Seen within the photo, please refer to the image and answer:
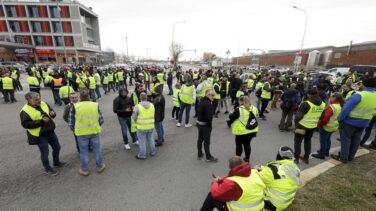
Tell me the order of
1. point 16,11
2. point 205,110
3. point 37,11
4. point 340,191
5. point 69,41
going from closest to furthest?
1. point 340,191
2. point 205,110
3. point 16,11
4. point 37,11
5. point 69,41

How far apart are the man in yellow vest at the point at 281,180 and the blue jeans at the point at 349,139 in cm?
275

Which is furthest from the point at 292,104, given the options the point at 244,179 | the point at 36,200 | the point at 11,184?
the point at 11,184

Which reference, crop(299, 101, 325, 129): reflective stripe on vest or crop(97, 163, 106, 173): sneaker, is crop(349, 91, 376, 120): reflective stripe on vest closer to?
crop(299, 101, 325, 129): reflective stripe on vest

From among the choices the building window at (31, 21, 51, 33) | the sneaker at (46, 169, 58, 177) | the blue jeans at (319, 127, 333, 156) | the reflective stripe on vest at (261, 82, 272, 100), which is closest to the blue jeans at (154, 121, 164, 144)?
the sneaker at (46, 169, 58, 177)

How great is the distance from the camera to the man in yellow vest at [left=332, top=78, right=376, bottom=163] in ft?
13.1

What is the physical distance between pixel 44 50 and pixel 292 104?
2375 inches

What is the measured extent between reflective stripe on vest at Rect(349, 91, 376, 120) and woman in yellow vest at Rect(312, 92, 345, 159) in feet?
1.29

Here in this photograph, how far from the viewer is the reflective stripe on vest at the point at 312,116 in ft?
13.8

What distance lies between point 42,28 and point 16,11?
6627 mm

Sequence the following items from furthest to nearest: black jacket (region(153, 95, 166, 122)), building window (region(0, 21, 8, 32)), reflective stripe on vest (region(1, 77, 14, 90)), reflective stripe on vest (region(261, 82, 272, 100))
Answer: building window (region(0, 21, 8, 32)), reflective stripe on vest (region(1, 77, 14, 90)), reflective stripe on vest (region(261, 82, 272, 100)), black jacket (region(153, 95, 166, 122))

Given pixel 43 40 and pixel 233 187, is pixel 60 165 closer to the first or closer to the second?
pixel 233 187

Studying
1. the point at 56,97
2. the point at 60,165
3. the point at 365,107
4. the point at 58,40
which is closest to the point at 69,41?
the point at 58,40

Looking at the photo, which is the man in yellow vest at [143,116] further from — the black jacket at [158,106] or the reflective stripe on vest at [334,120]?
the reflective stripe on vest at [334,120]

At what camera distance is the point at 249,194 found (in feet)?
7.01
